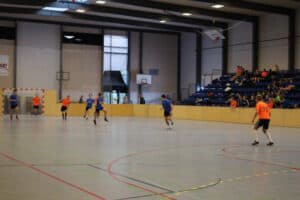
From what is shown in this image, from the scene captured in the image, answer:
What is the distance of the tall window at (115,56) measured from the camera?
142 ft

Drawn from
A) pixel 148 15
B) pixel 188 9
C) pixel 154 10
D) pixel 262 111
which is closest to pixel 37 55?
pixel 148 15

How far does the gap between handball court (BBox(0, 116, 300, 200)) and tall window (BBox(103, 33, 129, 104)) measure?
93.2ft

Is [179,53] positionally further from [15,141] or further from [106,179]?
[106,179]

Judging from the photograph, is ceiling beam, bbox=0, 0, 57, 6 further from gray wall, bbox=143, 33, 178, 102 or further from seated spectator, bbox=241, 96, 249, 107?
gray wall, bbox=143, 33, 178, 102

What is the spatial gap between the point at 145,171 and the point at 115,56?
114 ft

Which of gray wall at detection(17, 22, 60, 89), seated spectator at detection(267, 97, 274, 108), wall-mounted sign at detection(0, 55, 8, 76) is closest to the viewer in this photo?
seated spectator at detection(267, 97, 274, 108)

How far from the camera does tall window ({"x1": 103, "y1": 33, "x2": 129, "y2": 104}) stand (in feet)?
142

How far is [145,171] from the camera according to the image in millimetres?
9523

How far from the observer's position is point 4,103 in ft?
123

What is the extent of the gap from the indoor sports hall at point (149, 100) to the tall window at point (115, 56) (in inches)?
4.0

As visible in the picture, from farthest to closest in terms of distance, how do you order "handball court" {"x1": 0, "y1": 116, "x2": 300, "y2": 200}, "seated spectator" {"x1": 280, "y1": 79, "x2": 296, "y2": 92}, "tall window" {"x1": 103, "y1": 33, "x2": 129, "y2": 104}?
"tall window" {"x1": 103, "y1": 33, "x2": 129, "y2": 104} < "seated spectator" {"x1": 280, "y1": 79, "x2": 296, "y2": 92} < "handball court" {"x1": 0, "y1": 116, "x2": 300, "y2": 200}

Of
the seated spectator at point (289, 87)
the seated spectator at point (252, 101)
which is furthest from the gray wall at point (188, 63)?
the seated spectator at point (289, 87)

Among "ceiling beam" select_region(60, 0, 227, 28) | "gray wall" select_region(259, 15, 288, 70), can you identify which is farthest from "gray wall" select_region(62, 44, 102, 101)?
"gray wall" select_region(259, 15, 288, 70)

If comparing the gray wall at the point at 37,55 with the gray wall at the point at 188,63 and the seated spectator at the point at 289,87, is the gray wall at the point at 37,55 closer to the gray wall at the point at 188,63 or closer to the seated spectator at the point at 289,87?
the gray wall at the point at 188,63
